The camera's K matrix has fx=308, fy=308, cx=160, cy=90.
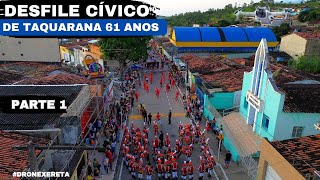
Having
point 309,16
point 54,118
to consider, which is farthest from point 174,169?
point 309,16

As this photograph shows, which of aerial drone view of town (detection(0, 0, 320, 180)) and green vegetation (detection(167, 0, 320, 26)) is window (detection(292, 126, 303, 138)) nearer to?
aerial drone view of town (detection(0, 0, 320, 180))

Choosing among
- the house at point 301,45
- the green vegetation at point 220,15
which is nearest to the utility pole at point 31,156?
the house at point 301,45

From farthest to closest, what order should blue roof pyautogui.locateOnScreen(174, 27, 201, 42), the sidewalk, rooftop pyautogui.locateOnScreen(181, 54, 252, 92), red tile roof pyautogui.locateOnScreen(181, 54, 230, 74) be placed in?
blue roof pyautogui.locateOnScreen(174, 27, 201, 42) → red tile roof pyautogui.locateOnScreen(181, 54, 230, 74) → rooftop pyautogui.locateOnScreen(181, 54, 252, 92) → the sidewalk

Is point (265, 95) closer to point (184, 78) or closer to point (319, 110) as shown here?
point (319, 110)

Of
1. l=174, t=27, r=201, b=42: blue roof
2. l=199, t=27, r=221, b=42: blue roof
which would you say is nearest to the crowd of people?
l=174, t=27, r=201, b=42: blue roof

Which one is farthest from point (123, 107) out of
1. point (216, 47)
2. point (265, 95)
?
point (216, 47)

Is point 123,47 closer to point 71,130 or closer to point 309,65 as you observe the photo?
point 309,65
